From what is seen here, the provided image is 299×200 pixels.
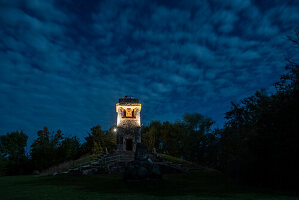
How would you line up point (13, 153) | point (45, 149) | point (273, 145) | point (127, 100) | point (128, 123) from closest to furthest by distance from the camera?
1. point (273, 145)
2. point (45, 149)
3. point (128, 123)
4. point (13, 153)
5. point (127, 100)

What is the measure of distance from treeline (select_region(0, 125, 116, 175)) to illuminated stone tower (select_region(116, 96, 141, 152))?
1.80 meters

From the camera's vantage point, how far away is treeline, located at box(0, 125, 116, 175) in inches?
1212

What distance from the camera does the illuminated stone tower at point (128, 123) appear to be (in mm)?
35969

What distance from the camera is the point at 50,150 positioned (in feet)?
104

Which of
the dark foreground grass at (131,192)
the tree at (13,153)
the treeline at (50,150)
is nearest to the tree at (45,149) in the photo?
the treeline at (50,150)

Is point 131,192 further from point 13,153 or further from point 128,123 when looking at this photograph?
point 13,153

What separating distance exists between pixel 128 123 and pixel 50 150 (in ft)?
44.9

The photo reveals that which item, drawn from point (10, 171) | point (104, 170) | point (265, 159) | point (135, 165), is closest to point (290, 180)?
point (265, 159)

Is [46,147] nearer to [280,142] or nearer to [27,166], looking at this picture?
[27,166]

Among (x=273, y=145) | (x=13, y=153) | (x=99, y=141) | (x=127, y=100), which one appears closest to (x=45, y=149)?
(x=99, y=141)

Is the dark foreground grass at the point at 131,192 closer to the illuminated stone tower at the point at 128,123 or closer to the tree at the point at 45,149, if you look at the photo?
the tree at the point at 45,149

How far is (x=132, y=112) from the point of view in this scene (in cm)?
3900

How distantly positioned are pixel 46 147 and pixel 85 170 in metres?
17.1

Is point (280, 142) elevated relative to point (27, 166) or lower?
elevated
